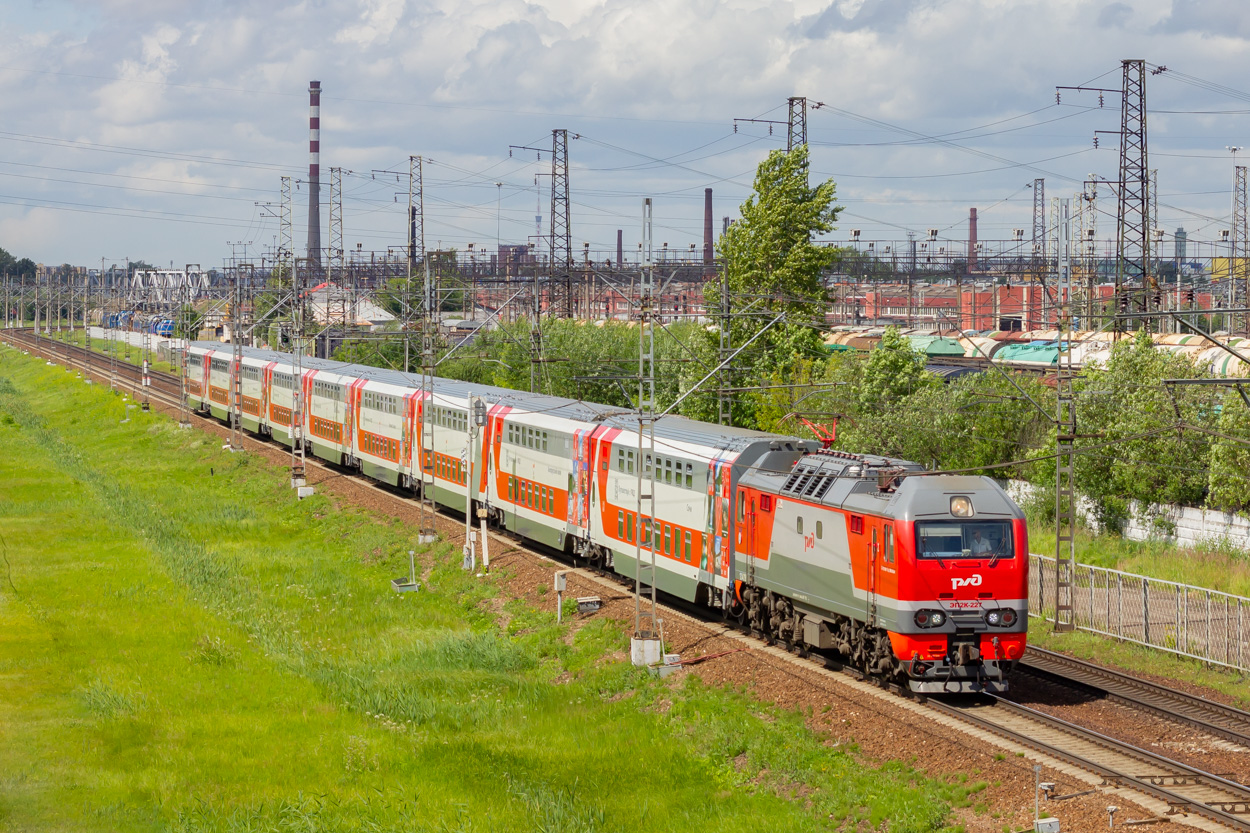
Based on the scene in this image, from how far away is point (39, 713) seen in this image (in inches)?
1030

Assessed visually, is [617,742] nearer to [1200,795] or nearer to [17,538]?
[1200,795]

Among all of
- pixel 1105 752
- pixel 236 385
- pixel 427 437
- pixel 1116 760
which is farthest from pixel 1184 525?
pixel 236 385

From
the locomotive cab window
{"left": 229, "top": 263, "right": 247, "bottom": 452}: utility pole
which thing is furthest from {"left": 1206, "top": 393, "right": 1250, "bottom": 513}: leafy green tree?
{"left": 229, "top": 263, "right": 247, "bottom": 452}: utility pole

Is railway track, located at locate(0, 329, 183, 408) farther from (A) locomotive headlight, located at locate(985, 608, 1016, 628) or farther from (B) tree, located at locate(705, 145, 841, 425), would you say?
(A) locomotive headlight, located at locate(985, 608, 1016, 628)

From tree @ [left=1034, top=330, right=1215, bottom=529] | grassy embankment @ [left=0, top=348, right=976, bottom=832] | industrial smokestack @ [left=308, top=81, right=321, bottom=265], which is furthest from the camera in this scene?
industrial smokestack @ [left=308, top=81, right=321, bottom=265]

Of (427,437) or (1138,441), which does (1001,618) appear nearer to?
(1138,441)

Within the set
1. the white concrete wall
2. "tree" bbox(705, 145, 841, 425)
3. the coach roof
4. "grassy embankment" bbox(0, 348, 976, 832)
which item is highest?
"tree" bbox(705, 145, 841, 425)

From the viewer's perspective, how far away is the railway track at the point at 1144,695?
2244 centimetres

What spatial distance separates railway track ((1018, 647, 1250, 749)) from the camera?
73.6 feet

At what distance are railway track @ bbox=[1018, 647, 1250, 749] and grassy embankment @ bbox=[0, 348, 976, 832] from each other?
6.00 m

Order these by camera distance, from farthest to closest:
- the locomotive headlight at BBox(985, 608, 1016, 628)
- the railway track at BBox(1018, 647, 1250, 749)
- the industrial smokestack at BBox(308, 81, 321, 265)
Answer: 1. the industrial smokestack at BBox(308, 81, 321, 265)
2. the locomotive headlight at BBox(985, 608, 1016, 628)
3. the railway track at BBox(1018, 647, 1250, 749)

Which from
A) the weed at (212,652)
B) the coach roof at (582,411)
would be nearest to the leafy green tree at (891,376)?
the coach roof at (582,411)

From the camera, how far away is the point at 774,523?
26.7 m

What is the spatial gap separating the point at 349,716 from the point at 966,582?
12.7m
